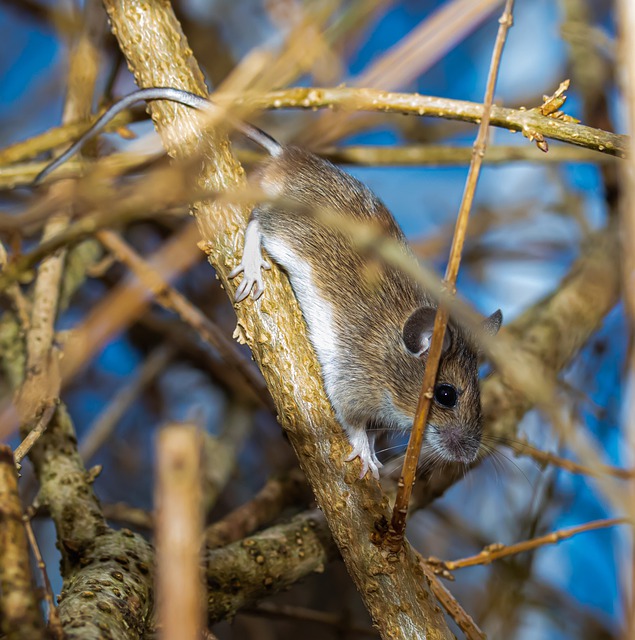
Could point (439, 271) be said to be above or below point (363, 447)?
above

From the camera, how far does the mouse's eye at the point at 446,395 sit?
2018mm

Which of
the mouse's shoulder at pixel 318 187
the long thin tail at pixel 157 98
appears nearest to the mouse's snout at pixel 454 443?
the mouse's shoulder at pixel 318 187

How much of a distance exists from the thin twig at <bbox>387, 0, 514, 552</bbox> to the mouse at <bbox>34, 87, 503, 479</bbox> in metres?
0.72

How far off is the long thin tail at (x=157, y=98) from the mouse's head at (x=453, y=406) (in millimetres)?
748

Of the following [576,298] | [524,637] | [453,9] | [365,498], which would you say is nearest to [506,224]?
[576,298]

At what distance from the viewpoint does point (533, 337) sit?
A: 271 centimetres

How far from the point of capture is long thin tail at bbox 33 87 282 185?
164 centimetres

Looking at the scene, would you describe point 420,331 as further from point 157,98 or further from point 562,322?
point 562,322

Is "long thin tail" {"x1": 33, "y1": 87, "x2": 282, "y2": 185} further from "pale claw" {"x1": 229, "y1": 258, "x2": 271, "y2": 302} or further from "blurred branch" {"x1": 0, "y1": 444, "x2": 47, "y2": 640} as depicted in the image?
"blurred branch" {"x1": 0, "y1": 444, "x2": 47, "y2": 640}

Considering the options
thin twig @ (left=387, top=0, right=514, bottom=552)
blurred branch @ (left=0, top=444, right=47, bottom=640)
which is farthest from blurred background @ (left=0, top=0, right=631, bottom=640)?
blurred branch @ (left=0, top=444, right=47, bottom=640)

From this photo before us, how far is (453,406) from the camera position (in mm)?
2053

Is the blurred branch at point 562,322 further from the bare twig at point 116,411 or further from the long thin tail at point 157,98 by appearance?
the bare twig at point 116,411

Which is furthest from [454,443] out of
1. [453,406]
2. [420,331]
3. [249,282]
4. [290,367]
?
[249,282]

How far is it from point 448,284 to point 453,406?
1.09 m
